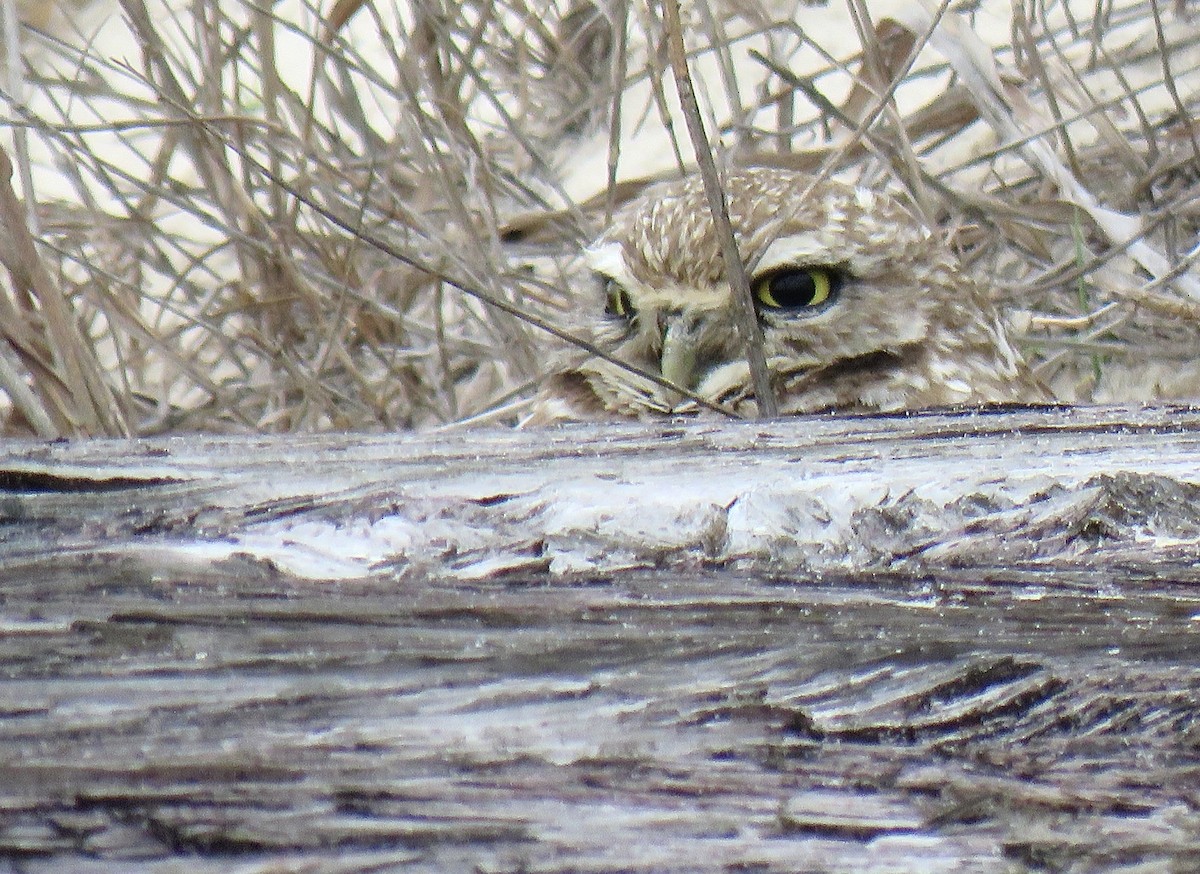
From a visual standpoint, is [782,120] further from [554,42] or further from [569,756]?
[569,756]

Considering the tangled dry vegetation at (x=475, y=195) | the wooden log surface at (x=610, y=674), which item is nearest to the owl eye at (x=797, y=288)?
the tangled dry vegetation at (x=475, y=195)

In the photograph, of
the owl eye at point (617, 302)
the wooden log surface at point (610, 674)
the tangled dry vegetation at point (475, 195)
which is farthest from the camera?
the tangled dry vegetation at point (475, 195)

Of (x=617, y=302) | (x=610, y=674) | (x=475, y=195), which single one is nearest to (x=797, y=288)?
(x=617, y=302)

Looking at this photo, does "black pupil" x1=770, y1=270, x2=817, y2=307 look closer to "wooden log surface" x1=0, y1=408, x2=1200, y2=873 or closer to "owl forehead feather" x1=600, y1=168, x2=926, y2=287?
"owl forehead feather" x1=600, y1=168, x2=926, y2=287

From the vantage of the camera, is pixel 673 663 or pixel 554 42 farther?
pixel 554 42

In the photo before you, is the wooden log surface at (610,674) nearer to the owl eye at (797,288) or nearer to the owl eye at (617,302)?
the owl eye at (797,288)

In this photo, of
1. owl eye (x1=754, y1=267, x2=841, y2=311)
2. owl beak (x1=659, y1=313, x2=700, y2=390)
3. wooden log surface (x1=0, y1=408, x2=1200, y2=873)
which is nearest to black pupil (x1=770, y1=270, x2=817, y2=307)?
owl eye (x1=754, y1=267, x2=841, y2=311)

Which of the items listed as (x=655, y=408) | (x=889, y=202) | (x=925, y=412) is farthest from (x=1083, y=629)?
(x=889, y=202)
